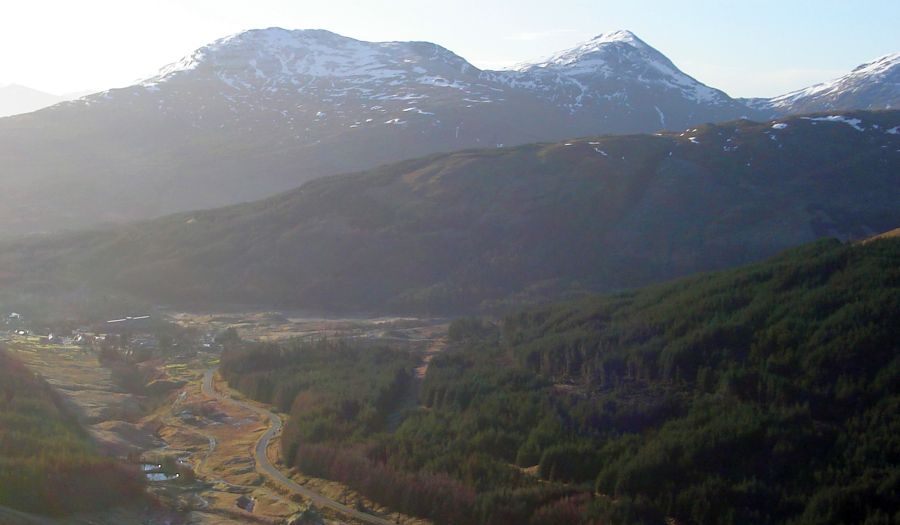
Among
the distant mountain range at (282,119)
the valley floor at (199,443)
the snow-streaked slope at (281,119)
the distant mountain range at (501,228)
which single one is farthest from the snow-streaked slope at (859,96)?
the valley floor at (199,443)

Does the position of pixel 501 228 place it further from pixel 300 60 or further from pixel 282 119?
pixel 300 60

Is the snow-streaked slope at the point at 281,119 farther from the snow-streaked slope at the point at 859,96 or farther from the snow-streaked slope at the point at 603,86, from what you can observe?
the snow-streaked slope at the point at 859,96

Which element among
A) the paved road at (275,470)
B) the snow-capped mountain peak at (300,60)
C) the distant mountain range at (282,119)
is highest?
the snow-capped mountain peak at (300,60)

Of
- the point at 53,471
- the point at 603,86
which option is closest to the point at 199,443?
the point at 53,471

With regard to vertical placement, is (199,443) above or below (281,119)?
below

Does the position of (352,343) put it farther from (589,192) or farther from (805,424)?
(589,192)

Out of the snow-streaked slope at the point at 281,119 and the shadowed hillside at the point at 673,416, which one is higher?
the snow-streaked slope at the point at 281,119

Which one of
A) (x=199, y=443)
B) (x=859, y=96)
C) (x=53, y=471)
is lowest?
(x=199, y=443)
